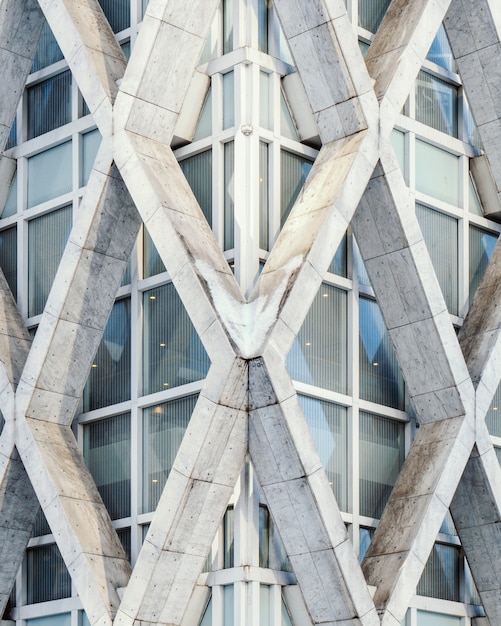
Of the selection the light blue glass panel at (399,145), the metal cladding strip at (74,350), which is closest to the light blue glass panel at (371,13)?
the light blue glass panel at (399,145)

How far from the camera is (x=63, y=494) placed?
2928 cm

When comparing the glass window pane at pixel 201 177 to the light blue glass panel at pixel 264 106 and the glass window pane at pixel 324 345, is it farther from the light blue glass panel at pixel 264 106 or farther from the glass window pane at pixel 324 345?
the glass window pane at pixel 324 345

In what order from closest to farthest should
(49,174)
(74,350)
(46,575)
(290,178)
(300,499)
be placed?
(300,499), (290,178), (74,350), (46,575), (49,174)

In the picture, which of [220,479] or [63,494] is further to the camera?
[63,494]

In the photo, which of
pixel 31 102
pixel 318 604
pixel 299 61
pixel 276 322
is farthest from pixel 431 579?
pixel 31 102

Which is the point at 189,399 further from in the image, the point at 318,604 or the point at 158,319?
the point at 318,604

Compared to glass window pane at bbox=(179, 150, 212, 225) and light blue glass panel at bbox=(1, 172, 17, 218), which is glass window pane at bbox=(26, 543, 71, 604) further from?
glass window pane at bbox=(179, 150, 212, 225)

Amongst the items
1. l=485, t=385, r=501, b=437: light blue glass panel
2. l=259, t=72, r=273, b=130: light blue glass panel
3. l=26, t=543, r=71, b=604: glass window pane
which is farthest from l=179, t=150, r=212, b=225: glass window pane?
l=485, t=385, r=501, b=437: light blue glass panel

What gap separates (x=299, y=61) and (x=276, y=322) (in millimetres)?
5125

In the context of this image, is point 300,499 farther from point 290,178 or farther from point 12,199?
point 12,199

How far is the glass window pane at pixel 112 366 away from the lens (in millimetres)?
30703

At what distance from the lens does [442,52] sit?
34062 mm

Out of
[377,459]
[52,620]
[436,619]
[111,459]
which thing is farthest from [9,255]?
[436,619]

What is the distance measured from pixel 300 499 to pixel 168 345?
4238 millimetres
